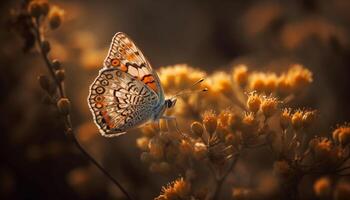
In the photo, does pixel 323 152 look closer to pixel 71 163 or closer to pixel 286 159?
pixel 286 159

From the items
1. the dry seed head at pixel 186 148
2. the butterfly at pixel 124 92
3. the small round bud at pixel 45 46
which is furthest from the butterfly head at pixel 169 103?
the small round bud at pixel 45 46

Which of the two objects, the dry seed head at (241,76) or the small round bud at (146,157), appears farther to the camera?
the dry seed head at (241,76)

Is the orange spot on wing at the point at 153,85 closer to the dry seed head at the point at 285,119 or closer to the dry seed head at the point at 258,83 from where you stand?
the dry seed head at the point at 258,83

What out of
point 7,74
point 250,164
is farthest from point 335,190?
point 7,74

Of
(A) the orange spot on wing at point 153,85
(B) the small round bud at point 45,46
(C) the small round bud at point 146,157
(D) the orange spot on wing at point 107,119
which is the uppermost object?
(B) the small round bud at point 45,46

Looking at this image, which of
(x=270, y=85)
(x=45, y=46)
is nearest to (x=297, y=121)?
(x=270, y=85)
